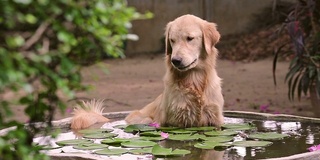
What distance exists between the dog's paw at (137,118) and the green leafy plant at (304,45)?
273cm

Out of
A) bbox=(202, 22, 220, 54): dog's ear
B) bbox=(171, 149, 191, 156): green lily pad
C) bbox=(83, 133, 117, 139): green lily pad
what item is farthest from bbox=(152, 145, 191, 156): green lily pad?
bbox=(202, 22, 220, 54): dog's ear

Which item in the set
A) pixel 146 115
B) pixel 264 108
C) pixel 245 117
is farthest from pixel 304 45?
pixel 146 115

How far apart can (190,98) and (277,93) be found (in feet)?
18.3

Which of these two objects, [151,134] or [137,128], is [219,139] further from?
[137,128]

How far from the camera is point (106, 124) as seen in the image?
5879mm

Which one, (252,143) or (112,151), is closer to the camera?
(112,151)

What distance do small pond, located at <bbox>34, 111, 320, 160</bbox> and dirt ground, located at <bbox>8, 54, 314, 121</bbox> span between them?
2804 millimetres

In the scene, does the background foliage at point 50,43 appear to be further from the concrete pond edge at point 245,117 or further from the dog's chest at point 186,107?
the dog's chest at point 186,107

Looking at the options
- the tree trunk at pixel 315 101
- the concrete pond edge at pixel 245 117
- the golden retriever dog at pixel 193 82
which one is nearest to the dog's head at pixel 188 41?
the golden retriever dog at pixel 193 82

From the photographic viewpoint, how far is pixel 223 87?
37.4ft

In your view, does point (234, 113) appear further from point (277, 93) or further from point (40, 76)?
point (277, 93)

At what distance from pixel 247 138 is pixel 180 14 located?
10379 millimetres

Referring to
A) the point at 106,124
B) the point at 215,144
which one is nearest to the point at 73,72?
the point at 215,144

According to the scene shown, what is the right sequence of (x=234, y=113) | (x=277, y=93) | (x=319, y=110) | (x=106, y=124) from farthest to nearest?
(x=277, y=93), (x=319, y=110), (x=234, y=113), (x=106, y=124)
